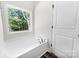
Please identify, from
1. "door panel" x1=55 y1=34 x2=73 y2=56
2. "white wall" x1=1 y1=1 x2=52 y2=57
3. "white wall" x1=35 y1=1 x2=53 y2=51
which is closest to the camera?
"door panel" x1=55 y1=34 x2=73 y2=56

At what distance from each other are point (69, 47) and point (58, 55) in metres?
0.51

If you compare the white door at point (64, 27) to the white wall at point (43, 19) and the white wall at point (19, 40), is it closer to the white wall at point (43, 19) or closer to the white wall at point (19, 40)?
the white wall at point (43, 19)

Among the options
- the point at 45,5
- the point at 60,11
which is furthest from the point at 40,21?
the point at 60,11

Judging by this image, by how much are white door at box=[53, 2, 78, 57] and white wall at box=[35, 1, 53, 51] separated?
8.5 inches

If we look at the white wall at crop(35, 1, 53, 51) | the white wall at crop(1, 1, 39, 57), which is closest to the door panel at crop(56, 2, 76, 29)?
the white wall at crop(35, 1, 53, 51)

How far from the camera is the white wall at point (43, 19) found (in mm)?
2379

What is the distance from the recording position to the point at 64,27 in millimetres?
1974

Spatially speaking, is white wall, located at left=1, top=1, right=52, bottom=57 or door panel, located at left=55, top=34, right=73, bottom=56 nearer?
door panel, located at left=55, top=34, right=73, bottom=56

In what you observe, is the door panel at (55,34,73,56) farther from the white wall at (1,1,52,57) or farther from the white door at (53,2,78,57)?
the white wall at (1,1,52,57)

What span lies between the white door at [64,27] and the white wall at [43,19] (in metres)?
0.22

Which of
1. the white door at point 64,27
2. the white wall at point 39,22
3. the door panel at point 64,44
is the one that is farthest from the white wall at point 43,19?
the door panel at point 64,44

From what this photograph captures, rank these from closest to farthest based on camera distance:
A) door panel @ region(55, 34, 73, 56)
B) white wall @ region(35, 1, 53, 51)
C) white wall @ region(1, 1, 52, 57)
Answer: door panel @ region(55, 34, 73, 56) < white wall @ region(1, 1, 52, 57) < white wall @ region(35, 1, 53, 51)

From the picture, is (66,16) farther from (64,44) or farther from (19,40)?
(19,40)

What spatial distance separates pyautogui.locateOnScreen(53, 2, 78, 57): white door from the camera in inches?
69.3
